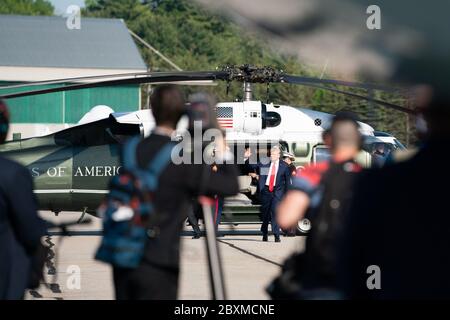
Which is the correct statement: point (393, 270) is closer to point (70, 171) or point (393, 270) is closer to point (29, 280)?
point (29, 280)

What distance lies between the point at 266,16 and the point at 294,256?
3.11 meters

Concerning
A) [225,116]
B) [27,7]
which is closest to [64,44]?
[225,116]

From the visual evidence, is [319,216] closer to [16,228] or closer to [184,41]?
[16,228]

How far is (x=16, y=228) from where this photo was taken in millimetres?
4758

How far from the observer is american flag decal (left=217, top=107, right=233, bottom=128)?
16859 mm

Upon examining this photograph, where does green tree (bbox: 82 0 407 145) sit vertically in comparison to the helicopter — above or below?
below

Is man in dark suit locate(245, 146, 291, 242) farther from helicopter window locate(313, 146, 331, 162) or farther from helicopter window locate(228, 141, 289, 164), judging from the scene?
helicopter window locate(313, 146, 331, 162)

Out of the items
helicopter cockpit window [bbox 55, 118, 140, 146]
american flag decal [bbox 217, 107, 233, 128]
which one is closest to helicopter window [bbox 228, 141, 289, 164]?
american flag decal [bbox 217, 107, 233, 128]

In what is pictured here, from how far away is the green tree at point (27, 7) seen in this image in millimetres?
95000

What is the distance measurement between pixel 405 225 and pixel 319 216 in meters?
2.29

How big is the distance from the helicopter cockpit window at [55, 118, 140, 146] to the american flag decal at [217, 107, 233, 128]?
1.57 meters

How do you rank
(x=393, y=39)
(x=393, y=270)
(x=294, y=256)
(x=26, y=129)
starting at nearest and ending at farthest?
(x=393, y=39)
(x=393, y=270)
(x=294, y=256)
(x=26, y=129)

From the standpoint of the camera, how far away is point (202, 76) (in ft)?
42.5
